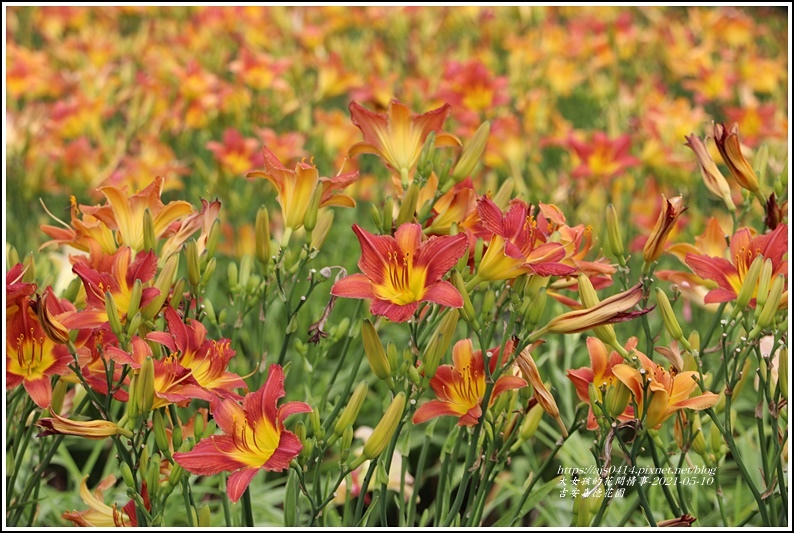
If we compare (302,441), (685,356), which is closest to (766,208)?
(685,356)

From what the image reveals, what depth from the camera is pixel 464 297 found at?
1056 millimetres

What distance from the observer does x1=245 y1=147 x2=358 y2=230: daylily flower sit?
4.08 feet

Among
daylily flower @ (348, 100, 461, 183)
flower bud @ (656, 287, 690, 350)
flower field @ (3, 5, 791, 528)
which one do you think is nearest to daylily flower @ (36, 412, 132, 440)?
flower field @ (3, 5, 791, 528)

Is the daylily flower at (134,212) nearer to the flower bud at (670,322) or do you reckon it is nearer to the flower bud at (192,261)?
the flower bud at (192,261)

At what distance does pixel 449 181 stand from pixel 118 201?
0.51 m

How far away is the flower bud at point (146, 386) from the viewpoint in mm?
980

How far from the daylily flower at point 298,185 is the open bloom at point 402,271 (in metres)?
0.21

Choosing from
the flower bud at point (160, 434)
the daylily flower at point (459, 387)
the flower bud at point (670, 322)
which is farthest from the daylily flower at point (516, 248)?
the flower bud at point (160, 434)

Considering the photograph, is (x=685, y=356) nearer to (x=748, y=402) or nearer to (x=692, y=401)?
(x=692, y=401)

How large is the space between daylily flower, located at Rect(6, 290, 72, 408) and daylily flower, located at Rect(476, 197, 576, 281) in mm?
596

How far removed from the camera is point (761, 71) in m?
3.83

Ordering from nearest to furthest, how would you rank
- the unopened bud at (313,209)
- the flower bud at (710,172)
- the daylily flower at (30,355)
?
1. the daylily flower at (30,355)
2. the unopened bud at (313,209)
3. the flower bud at (710,172)

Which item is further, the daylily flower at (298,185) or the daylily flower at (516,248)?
the daylily flower at (298,185)

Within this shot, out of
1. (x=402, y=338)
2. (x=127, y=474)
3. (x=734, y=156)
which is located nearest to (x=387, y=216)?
(x=127, y=474)
